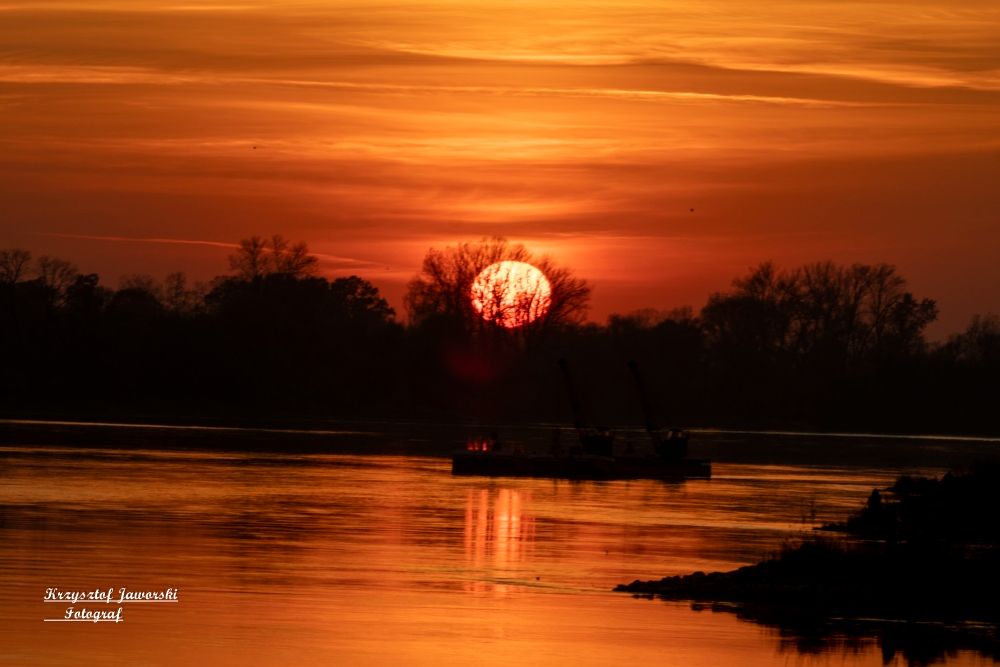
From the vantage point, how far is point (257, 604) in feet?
104

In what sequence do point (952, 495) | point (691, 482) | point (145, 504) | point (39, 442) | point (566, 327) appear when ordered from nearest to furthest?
point (145, 504)
point (952, 495)
point (691, 482)
point (39, 442)
point (566, 327)

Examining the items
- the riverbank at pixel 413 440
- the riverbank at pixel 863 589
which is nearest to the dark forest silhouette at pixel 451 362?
the riverbank at pixel 413 440

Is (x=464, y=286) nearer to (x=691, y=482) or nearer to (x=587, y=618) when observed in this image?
(x=691, y=482)

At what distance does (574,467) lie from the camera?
7819cm

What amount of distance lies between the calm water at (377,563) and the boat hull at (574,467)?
229 inches

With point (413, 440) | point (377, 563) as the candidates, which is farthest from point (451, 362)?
point (377, 563)

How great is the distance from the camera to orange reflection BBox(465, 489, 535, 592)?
39125 mm

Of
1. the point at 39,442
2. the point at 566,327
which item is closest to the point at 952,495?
the point at 39,442

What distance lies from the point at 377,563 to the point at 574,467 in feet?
132

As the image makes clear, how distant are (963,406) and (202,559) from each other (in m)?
149

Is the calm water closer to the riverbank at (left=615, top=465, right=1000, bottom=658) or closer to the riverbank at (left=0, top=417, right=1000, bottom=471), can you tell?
the riverbank at (left=615, top=465, right=1000, bottom=658)

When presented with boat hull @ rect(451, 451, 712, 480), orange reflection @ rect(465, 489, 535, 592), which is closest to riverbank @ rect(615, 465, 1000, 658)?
orange reflection @ rect(465, 489, 535, 592)

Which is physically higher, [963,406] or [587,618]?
[963,406]

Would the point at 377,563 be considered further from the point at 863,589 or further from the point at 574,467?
the point at 574,467
